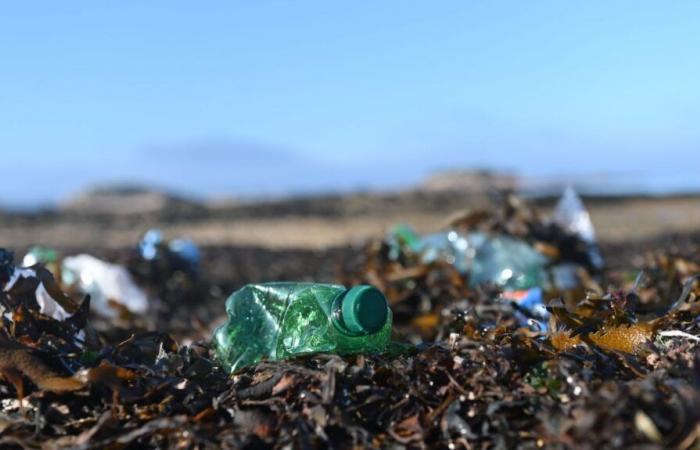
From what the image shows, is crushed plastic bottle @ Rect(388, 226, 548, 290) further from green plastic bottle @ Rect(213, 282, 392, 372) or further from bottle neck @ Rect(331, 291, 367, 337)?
bottle neck @ Rect(331, 291, 367, 337)

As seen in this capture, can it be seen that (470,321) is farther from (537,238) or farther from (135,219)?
(135,219)

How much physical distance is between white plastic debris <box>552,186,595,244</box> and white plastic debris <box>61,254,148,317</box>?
8.26 feet

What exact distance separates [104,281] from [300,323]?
3301mm

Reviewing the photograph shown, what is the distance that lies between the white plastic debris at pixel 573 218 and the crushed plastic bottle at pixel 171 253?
2372 mm

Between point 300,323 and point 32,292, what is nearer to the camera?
point 300,323

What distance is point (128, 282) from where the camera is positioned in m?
5.58

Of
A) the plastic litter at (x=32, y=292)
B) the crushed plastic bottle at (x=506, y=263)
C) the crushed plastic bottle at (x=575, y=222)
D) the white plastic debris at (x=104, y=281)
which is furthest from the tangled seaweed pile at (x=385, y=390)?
the white plastic debris at (x=104, y=281)

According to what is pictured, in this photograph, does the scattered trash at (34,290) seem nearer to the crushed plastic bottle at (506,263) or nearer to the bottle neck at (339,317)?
the bottle neck at (339,317)

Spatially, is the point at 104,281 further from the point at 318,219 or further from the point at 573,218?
the point at 318,219

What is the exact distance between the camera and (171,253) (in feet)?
19.4

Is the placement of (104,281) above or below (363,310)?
below

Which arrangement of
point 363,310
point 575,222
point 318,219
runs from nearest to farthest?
point 363,310 → point 575,222 → point 318,219

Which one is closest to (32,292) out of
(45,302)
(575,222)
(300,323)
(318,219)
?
(45,302)

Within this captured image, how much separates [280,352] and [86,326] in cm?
65
